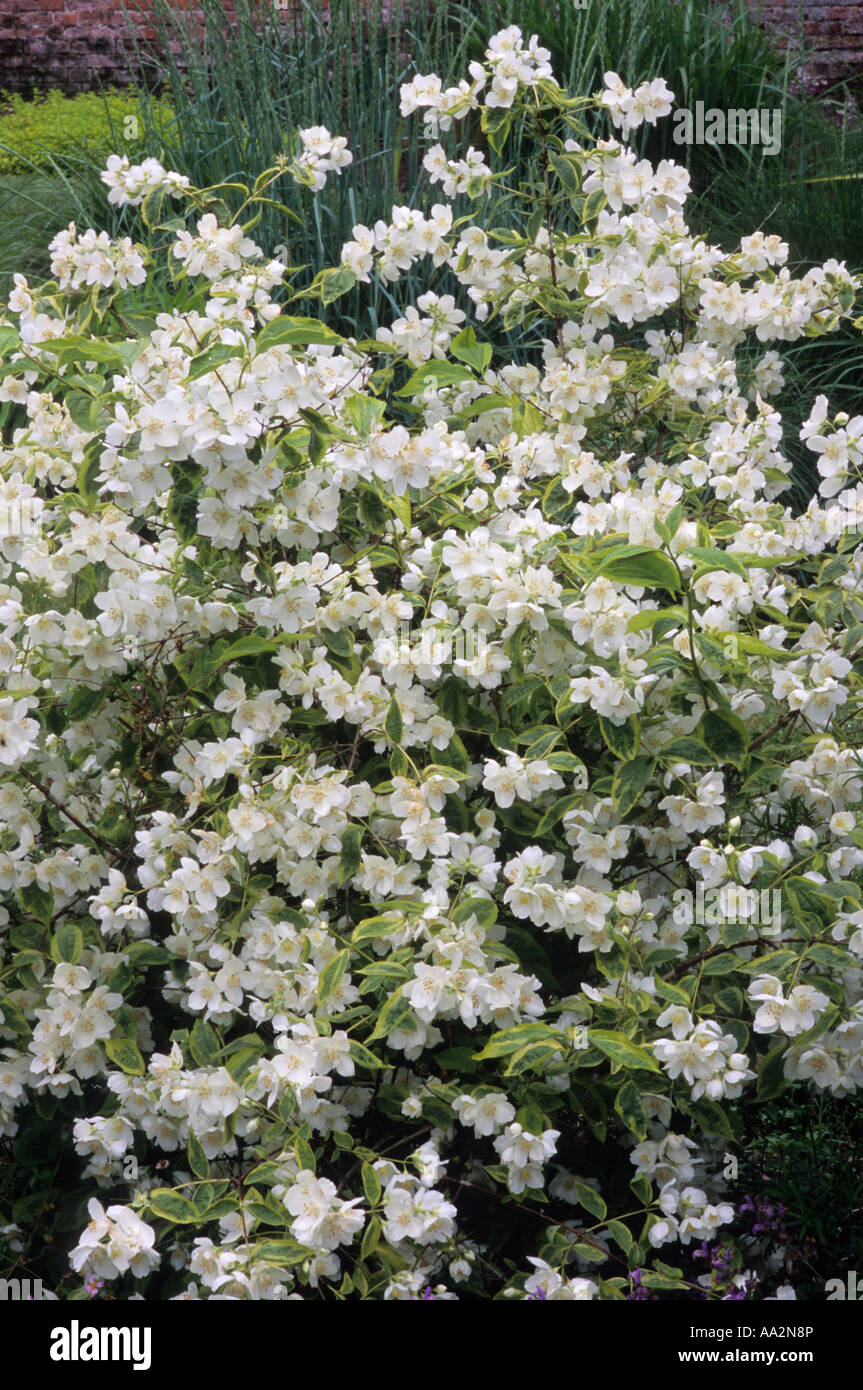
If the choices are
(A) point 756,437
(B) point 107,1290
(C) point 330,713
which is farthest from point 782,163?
(B) point 107,1290

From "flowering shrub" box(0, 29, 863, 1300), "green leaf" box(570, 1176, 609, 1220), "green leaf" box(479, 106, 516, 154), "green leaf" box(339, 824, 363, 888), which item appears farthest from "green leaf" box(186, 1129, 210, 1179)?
"green leaf" box(479, 106, 516, 154)

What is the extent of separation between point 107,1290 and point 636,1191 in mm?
744

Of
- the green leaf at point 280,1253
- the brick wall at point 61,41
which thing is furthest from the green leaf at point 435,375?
the brick wall at point 61,41

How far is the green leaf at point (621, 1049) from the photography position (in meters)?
1.38

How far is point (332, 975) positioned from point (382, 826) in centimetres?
27

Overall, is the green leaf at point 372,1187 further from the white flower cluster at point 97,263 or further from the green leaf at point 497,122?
the green leaf at point 497,122

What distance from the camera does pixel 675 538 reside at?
159 centimetres

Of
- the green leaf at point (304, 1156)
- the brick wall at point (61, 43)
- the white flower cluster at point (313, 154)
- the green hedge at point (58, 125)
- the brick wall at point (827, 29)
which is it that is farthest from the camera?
the brick wall at point (61, 43)

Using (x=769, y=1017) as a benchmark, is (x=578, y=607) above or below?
above

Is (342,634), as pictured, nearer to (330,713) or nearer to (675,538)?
(330,713)

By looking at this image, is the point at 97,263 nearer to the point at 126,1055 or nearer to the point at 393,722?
the point at 393,722

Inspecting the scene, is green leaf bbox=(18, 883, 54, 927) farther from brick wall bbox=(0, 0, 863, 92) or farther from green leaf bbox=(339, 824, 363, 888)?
brick wall bbox=(0, 0, 863, 92)

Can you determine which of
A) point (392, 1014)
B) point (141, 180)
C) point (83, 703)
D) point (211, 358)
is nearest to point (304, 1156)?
point (392, 1014)

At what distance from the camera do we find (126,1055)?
158cm
